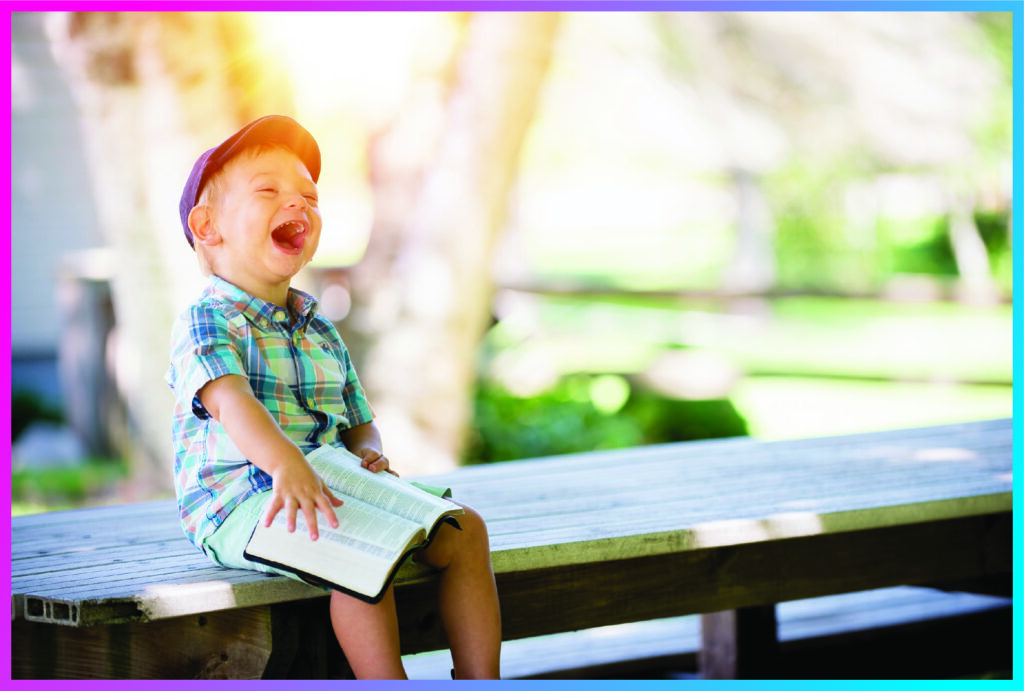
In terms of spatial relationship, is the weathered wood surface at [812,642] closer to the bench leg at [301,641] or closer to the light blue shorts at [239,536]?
the bench leg at [301,641]

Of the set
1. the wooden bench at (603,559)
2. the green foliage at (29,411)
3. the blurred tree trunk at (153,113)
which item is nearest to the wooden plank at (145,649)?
the wooden bench at (603,559)

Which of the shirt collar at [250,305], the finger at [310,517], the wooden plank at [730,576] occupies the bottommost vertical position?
the wooden plank at [730,576]

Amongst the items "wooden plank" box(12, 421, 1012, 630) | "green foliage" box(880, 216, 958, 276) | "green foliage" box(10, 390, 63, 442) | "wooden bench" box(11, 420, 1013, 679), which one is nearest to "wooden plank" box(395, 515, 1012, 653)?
"wooden bench" box(11, 420, 1013, 679)

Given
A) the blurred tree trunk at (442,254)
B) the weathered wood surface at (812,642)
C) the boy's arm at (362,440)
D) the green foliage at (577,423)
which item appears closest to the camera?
the boy's arm at (362,440)

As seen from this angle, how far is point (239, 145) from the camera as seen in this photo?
84.1 inches

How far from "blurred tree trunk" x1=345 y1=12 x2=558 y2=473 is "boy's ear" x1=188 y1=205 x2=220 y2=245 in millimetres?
3824

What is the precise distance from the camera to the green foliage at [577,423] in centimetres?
716

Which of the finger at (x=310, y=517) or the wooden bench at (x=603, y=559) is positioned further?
the wooden bench at (x=603, y=559)

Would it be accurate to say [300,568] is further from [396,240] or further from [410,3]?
[396,240]

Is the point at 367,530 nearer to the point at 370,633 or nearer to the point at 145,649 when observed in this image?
the point at 370,633

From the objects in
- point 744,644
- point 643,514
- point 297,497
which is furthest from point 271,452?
point 744,644

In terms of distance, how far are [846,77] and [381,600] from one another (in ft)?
38.4

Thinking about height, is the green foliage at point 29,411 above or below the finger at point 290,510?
above

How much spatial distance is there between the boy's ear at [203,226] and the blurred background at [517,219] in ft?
11.3
